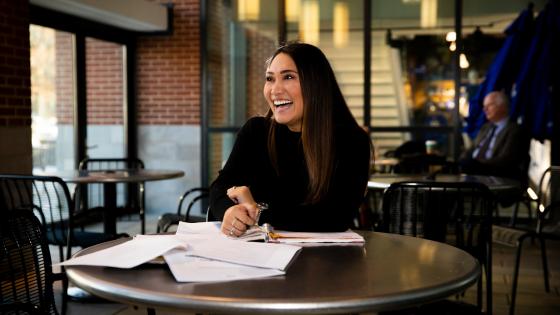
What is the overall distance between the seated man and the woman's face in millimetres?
3817

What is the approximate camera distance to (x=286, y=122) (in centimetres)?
225

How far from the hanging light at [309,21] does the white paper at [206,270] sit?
6.61 metres

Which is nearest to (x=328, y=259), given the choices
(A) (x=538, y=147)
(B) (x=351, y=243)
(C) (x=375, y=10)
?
(B) (x=351, y=243)

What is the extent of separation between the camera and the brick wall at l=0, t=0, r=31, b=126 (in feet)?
15.2

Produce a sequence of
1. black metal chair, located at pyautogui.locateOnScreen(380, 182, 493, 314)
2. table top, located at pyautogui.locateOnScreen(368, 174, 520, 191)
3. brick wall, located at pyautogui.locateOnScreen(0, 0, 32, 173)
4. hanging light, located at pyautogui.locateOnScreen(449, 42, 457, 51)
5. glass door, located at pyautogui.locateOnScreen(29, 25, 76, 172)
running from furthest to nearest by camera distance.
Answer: hanging light, located at pyautogui.locateOnScreen(449, 42, 457, 51)
glass door, located at pyautogui.locateOnScreen(29, 25, 76, 172)
brick wall, located at pyautogui.locateOnScreen(0, 0, 32, 173)
table top, located at pyautogui.locateOnScreen(368, 174, 520, 191)
black metal chair, located at pyautogui.locateOnScreen(380, 182, 493, 314)

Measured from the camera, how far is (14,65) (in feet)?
15.6

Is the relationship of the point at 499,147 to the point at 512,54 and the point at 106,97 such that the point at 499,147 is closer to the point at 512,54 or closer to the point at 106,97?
the point at 512,54

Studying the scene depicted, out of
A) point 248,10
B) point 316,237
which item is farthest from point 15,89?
point 248,10

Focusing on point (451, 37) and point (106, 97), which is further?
point (106, 97)

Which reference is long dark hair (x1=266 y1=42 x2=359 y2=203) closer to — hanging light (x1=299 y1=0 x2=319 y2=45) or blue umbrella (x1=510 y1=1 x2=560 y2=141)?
blue umbrella (x1=510 y1=1 x2=560 y2=141)

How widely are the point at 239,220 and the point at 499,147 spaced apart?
4478mm

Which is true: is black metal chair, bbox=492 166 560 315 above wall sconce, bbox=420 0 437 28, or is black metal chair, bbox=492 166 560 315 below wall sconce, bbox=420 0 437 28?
below

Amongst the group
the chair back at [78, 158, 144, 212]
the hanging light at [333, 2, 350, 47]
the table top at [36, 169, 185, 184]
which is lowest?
the chair back at [78, 158, 144, 212]

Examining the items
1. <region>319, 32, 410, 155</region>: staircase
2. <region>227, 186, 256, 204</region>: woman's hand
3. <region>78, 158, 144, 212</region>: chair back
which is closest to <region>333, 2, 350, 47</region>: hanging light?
<region>319, 32, 410, 155</region>: staircase
